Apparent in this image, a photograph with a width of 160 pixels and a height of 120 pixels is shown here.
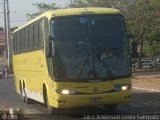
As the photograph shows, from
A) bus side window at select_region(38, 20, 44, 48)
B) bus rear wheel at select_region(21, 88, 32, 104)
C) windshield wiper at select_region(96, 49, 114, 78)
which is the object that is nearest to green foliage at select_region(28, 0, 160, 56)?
bus rear wheel at select_region(21, 88, 32, 104)

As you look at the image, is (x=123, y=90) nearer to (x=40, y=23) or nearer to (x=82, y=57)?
(x=82, y=57)

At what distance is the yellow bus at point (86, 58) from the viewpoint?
16094 millimetres

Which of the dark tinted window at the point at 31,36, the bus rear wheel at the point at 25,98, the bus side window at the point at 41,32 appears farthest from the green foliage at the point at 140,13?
the bus side window at the point at 41,32

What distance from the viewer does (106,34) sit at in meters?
16.7

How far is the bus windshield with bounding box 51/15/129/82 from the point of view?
53.2ft

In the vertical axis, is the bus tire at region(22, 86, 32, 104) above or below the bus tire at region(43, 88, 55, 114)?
below

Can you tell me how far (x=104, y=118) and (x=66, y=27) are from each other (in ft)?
10.1

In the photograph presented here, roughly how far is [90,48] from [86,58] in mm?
348

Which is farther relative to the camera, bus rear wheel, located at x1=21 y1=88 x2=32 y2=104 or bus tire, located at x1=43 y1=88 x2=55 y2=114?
bus rear wheel, located at x1=21 y1=88 x2=32 y2=104

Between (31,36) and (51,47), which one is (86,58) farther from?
(31,36)

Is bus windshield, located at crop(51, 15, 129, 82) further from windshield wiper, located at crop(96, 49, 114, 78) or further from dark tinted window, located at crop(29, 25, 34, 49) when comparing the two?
dark tinted window, located at crop(29, 25, 34, 49)

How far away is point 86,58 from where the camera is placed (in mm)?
16281

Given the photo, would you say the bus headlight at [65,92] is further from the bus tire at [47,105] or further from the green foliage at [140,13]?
the green foliage at [140,13]

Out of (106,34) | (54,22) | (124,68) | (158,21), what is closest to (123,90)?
(124,68)
